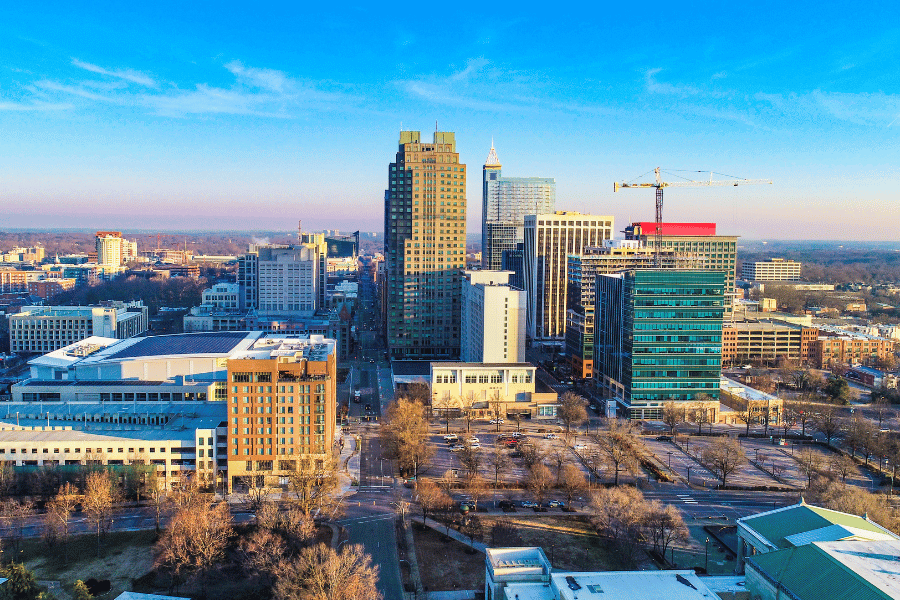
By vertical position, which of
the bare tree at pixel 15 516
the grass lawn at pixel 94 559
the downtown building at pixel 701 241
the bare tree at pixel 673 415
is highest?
the downtown building at pixel 701 241

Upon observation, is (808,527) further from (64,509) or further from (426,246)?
(426,246)

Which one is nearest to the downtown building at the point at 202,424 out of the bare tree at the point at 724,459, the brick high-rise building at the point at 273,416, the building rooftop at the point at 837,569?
the brick high-rise building at the point at 273,416

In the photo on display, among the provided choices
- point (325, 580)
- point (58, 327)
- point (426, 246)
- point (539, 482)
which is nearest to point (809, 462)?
point (539, 482)

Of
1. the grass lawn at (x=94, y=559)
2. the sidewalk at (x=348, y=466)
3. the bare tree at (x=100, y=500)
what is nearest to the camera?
the grass lawn at (x=94, y=559)

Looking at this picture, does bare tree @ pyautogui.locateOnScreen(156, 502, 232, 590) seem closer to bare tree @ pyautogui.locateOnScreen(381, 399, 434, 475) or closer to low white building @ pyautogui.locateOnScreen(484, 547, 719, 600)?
low white building @ pyautogui.locateOnScreen(484, 547, 719, 600)

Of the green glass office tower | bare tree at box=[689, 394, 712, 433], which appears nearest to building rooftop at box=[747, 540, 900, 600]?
bare tree at box=[689, 394, 712, 433]

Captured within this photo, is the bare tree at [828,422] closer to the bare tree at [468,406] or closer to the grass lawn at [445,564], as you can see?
the bare tree at [468,406]

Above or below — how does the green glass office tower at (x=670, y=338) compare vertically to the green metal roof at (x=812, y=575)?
above
